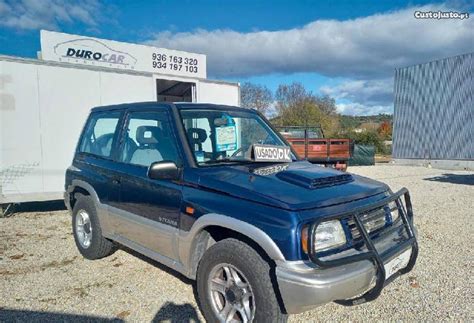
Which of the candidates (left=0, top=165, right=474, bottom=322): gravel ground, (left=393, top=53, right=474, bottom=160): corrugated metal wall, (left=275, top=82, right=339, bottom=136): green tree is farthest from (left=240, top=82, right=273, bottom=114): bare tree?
(left=0, top=165, right=474, bottom=322): gravel ground

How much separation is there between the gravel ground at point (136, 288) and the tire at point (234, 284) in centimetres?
41

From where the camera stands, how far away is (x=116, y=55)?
407 inches

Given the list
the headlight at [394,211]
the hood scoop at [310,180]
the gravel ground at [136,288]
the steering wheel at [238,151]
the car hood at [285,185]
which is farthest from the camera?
the steering wheel at [238,151]

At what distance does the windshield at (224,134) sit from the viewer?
3262 millimetres

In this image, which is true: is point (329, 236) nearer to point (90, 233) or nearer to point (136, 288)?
point (136, 288)

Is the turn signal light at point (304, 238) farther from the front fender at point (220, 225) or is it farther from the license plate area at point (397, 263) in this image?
the license plate area at point (397, 263)

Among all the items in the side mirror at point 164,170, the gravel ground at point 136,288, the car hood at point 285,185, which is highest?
the side mirror at point 164,170

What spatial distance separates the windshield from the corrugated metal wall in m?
21.4

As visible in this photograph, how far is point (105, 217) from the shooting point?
12.9 ft

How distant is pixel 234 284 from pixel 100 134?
9.57ft

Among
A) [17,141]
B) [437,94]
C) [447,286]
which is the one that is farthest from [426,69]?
[17,141]

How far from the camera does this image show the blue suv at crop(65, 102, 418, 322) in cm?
226

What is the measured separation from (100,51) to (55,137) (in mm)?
4690

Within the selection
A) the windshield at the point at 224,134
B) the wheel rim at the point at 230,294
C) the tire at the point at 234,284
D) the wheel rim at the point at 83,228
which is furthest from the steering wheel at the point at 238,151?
the wheel rim at the point at 83,228
